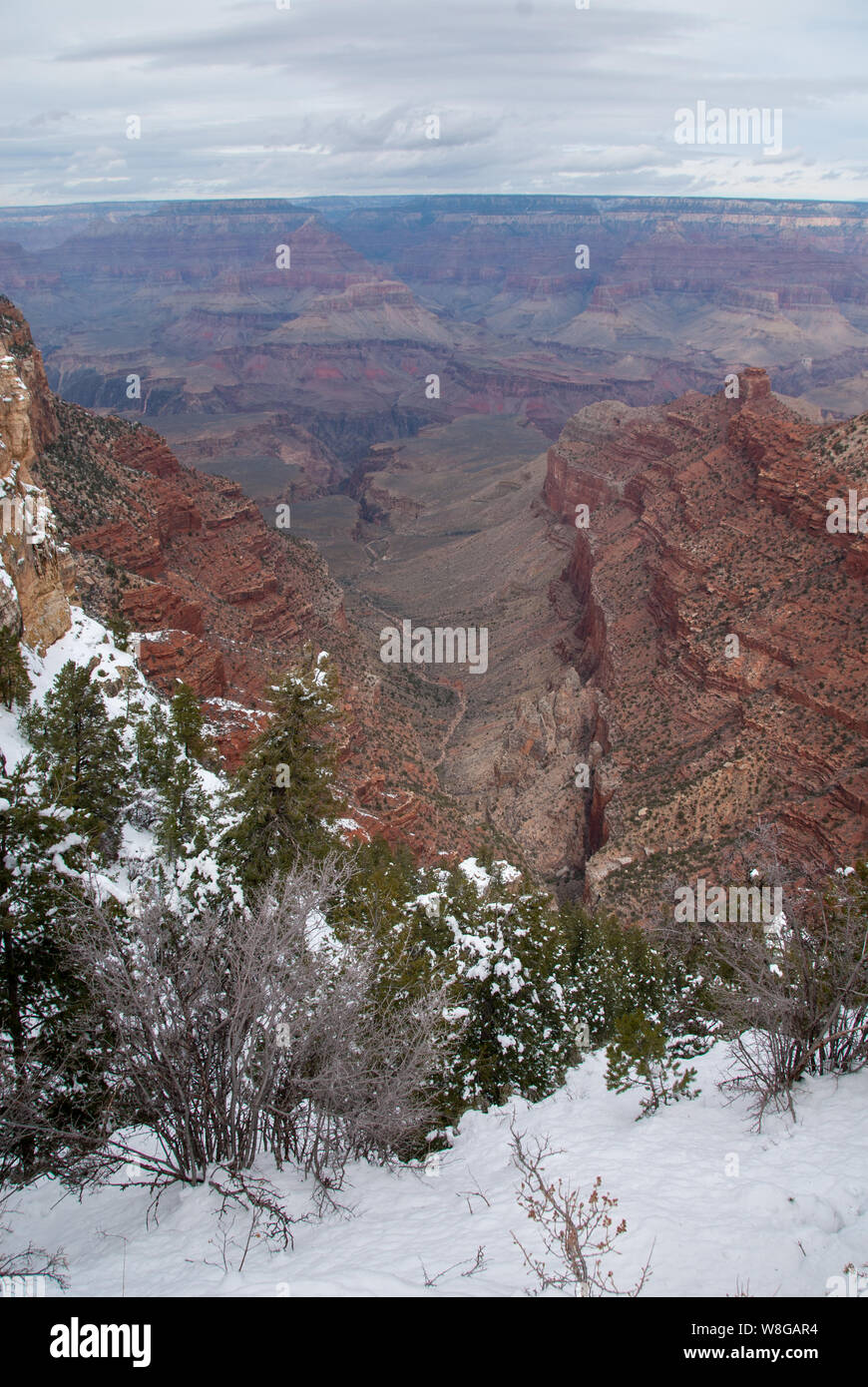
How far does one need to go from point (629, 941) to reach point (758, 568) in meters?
24.7

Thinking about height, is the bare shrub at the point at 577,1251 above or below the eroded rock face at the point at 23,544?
below

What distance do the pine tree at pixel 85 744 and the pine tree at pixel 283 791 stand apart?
7.41 ft

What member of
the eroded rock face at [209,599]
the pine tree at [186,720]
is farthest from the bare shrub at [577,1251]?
the pine tree at [186,720]

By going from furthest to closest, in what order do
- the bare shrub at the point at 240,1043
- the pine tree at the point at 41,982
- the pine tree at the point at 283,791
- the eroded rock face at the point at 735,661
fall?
the eroded rock face at the point at 735,661, the pine tree at the point at 283,791, the pine tree at the point at 41,982, the bare shrub at the point at 240,1043

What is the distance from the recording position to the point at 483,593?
81.5m

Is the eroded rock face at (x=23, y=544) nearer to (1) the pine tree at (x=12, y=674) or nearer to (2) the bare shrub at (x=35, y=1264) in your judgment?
(1) the pine tree at (x=12, y=674)

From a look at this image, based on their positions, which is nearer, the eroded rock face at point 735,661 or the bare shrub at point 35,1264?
the bare shrub at point 35,1264

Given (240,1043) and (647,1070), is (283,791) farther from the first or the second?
(647,1070)

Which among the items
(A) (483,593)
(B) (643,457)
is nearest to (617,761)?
(B) (643,457)

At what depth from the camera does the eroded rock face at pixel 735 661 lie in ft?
105

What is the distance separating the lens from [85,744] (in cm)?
1691

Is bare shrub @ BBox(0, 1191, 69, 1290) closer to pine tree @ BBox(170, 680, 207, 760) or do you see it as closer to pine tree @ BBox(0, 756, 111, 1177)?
pine tree @ BBox(0, 756, 111, 1177)

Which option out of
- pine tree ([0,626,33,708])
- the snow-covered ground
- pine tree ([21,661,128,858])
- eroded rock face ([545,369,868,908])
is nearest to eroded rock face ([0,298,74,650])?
pine tree ([0,626,33,708])

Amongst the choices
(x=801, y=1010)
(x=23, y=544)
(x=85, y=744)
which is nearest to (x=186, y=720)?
(x=85, y=744)
